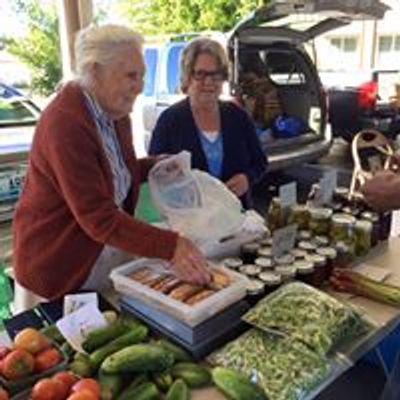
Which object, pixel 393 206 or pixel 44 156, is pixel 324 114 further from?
pixel 44 156

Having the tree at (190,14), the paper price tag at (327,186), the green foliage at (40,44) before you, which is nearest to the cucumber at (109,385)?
the paper price tag at (327,186)

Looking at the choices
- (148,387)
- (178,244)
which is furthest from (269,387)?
(178,244)

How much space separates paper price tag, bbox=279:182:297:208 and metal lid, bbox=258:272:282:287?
0.39m

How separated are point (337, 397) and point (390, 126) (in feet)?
17.4

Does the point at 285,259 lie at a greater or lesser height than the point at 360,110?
greater

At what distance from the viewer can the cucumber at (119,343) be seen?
105 centimetres

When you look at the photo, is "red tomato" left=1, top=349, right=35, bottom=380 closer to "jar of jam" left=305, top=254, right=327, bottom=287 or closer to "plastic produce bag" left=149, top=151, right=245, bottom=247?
"plastic produce bag" left=149, top=151, right=245, bottom=247

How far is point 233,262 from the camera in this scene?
53.0 inches

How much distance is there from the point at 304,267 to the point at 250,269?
0.15m

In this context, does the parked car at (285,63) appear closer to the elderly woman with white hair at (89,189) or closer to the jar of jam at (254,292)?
the elderly woman with white hair at (89,189)

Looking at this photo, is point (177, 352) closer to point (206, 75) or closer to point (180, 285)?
point (180, 285)

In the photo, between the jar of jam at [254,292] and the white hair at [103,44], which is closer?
the jar of jam at [254,292]

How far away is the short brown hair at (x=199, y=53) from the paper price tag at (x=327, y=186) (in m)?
0.66

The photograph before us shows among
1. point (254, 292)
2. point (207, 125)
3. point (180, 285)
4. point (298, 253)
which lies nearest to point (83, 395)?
point (180, 285)
